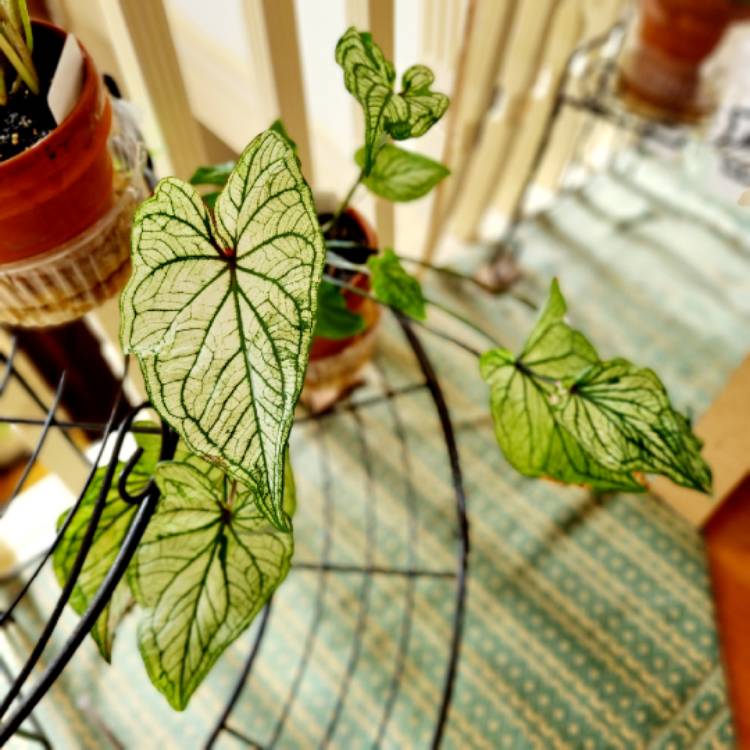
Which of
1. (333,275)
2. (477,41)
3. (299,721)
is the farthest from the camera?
(477,41)

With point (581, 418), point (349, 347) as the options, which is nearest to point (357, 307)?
point (349, 347)

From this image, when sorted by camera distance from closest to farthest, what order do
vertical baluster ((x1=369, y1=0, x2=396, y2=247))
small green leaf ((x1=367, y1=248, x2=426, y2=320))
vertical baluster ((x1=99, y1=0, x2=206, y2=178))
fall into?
small green leaf ((x1=367, y1=248, x2=426, y2=320)) < vertical baluster ((x1=99, y1=0, x2=206, y2=178)) < vertical baluster ((x1=369, y1=0, x2=396, y2=247))

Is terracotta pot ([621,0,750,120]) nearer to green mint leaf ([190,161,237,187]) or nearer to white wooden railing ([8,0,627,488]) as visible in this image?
white wooden railing ([8,0,627,488])

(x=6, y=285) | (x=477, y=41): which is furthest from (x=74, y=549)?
(x=477, y=41)

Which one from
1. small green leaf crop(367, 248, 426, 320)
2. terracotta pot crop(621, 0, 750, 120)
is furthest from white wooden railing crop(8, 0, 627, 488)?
small green leaf crop(367, 248, 426, 320)

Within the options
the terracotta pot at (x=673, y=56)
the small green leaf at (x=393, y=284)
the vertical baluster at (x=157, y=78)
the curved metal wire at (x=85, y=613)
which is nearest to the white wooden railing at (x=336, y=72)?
the vertical baluster at (x=157, y=78)

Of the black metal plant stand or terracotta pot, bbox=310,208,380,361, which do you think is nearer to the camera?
the black metal plant stand

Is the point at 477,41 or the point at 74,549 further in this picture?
the point at 477,41

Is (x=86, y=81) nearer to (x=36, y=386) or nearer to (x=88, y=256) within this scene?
(x=88, y=256)
